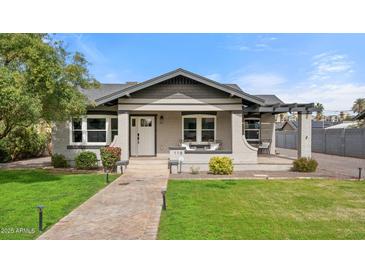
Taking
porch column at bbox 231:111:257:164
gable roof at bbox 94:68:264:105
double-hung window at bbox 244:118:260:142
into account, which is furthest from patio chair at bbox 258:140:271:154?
gable roof at bbox 94:68:264:105

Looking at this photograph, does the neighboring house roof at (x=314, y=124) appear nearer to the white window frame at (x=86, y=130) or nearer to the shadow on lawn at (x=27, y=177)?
the white window frame at (x=86, y=130)

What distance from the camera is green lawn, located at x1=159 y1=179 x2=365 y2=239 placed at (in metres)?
5.41

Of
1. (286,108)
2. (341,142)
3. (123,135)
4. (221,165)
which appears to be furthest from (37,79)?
(341,142)

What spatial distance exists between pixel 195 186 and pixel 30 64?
7585mm

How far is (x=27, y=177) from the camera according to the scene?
1216 cm

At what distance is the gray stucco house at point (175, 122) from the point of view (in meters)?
14.1

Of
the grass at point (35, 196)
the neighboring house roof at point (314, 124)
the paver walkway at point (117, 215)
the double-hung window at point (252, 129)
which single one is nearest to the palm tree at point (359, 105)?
the neighboring house roof at point (314, 124)

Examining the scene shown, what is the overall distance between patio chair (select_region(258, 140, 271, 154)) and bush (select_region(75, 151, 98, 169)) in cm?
1152

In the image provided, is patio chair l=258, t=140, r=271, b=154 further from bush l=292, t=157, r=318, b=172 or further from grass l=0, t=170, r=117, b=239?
grass l=0, t=170, r=117, b=239

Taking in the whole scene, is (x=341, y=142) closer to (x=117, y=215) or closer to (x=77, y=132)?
(x=77, y=132)

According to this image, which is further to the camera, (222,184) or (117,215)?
(222,184)

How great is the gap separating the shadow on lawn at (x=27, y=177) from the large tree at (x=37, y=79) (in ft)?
7.24

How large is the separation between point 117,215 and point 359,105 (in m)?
71.0

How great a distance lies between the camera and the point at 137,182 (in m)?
11.0
